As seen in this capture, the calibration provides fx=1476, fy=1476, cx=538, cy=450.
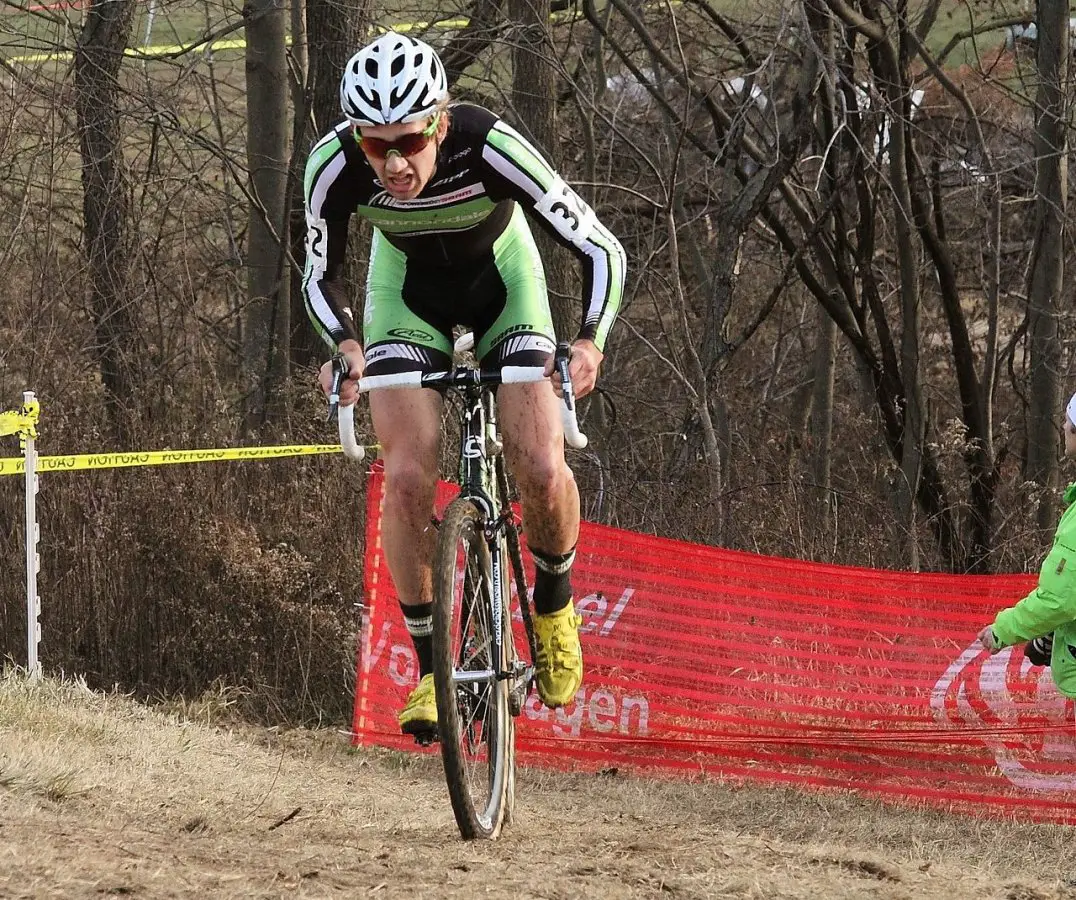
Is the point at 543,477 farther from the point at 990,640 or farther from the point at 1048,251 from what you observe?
the point at 1048,251

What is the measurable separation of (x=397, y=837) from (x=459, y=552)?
38.5 inches

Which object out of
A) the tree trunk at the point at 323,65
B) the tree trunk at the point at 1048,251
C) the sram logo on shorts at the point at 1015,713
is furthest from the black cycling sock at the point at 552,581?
the tree trunk at the point at 323,65

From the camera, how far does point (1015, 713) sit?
6.74m

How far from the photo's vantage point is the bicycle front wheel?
4.33 metres

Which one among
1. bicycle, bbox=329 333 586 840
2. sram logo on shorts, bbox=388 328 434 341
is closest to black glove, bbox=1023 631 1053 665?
bicycle, bbox=329 333 586 840

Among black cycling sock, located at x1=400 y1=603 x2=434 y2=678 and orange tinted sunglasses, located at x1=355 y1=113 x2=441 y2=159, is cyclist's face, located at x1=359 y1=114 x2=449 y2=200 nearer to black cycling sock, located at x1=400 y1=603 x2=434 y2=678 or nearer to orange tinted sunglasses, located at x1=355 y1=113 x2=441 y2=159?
orange tinted sunglasses, located at x1=355 y1=113 x2=441 y2=159

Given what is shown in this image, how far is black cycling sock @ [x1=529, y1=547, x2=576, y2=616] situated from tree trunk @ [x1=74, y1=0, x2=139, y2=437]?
24.8 feet

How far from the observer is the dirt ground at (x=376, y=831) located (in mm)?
3959

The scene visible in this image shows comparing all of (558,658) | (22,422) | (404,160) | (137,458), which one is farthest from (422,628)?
(22,422)

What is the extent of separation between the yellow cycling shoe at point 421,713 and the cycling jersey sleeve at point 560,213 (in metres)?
1.24

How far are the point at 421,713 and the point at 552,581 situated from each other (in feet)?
2.26

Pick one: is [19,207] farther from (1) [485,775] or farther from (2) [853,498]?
(1) [485,775]

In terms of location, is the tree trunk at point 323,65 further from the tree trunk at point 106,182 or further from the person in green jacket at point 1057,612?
the person in green jacket at point 1057,612

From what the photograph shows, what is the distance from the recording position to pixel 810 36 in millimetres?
9781
